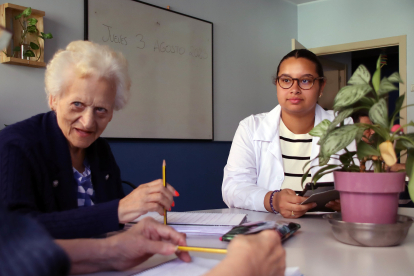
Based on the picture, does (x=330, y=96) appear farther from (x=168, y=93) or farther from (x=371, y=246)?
(x=371, y=246)

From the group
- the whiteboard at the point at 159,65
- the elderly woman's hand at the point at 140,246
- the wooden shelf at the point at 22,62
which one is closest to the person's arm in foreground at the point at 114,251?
the elderly woman's hand at the point at 140,246

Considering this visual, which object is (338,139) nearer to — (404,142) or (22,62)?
(404,142)

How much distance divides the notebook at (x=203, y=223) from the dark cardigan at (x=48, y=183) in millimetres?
209

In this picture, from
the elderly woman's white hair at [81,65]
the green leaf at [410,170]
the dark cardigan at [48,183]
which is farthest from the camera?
the elderly woman's white hair at [81,65]

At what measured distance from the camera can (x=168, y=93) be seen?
11.7ft

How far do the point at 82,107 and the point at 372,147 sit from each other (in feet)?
3.04

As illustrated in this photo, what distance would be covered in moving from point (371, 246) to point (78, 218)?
784 mm

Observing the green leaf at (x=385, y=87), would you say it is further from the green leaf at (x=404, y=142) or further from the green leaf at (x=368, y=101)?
the green leaf at (x=404, y=142)

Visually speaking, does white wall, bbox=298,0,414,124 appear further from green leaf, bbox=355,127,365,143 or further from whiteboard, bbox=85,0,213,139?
green leaf, bbox=355,127,365,143

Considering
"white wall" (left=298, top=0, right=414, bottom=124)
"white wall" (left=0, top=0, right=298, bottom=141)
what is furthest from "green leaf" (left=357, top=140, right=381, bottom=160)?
"white wall" (left=298, top=0, right=414, bottom=124)

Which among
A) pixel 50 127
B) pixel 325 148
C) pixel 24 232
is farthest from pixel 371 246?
pixel 50 127

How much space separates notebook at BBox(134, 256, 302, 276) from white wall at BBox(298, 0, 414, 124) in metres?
4.37

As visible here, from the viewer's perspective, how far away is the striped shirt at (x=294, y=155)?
6.35ft

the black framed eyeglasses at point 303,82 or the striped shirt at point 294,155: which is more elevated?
the black framed eyeglasses at point 303,82
